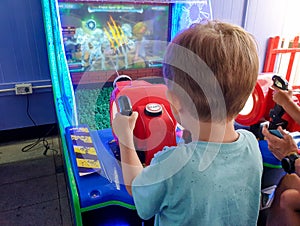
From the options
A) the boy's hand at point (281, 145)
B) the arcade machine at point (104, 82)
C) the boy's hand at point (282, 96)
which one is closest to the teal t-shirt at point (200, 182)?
the arcade machine at point (104, 82)

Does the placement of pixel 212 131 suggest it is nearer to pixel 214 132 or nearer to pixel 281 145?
pixel 214 132

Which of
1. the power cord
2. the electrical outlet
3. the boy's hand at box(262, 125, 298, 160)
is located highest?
the boy's hand at box(262, 125, 298, 160)

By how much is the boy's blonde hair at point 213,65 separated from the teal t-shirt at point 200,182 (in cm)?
8

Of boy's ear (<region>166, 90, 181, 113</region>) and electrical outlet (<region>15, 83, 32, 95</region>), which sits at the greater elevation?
boy's ear (<region>166, 90, 181, 113</region>)

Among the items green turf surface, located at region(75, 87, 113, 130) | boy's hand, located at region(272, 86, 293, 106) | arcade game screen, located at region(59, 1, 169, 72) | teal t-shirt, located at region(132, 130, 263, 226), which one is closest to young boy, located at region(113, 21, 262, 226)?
teal t-shirt, located at region(132, 130, 263, 226)

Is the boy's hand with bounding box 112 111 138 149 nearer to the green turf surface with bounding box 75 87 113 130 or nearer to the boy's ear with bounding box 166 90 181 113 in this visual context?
the boy's ear with bounding box 166 90 181 113

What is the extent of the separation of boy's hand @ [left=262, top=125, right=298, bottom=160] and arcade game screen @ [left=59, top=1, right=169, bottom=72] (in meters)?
1.07

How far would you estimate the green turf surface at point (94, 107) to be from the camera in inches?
58.5

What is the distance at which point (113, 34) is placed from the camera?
1918 mm

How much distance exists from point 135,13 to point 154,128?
1.36 m

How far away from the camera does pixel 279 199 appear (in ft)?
2.85

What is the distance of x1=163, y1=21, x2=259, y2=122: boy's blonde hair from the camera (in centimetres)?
41

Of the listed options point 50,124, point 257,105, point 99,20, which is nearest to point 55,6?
point 99,20

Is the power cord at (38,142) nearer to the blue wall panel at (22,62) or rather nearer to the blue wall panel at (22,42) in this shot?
the blue wall panel at (22,62)
